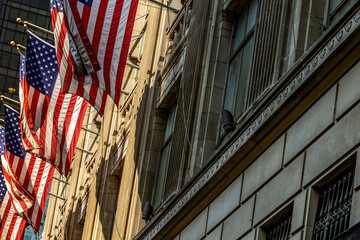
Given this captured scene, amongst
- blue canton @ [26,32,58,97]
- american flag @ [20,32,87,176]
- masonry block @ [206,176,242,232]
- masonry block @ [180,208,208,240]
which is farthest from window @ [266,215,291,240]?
blue canton @ [26,32,58,97]

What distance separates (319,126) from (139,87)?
1893 cm

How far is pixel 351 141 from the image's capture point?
45.2ft

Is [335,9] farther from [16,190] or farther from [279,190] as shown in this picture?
[16,190]

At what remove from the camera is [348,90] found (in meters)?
14.2

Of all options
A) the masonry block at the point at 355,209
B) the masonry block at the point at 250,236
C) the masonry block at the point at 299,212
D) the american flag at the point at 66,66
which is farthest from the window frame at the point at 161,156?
the masonry block at the point at 355,209

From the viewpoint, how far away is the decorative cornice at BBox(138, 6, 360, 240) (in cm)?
1430

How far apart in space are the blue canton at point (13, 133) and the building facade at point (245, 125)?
4.47m

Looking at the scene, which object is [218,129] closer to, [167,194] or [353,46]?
[167,194]

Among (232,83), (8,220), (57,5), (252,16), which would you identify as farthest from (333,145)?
(8,220)

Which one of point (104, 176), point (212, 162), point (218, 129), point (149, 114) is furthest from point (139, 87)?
point (212, 162)

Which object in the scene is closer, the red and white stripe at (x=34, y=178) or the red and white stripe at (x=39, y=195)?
the red and white stripe at (x=34, y=178)

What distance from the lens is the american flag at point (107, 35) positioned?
25.3 metres

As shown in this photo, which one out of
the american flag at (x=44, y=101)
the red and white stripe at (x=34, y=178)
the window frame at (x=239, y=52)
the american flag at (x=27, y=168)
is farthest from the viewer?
the red and white stripe at (x=34, y=178)

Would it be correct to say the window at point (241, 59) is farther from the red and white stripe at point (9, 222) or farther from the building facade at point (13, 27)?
the building facade at point (13, 27)
